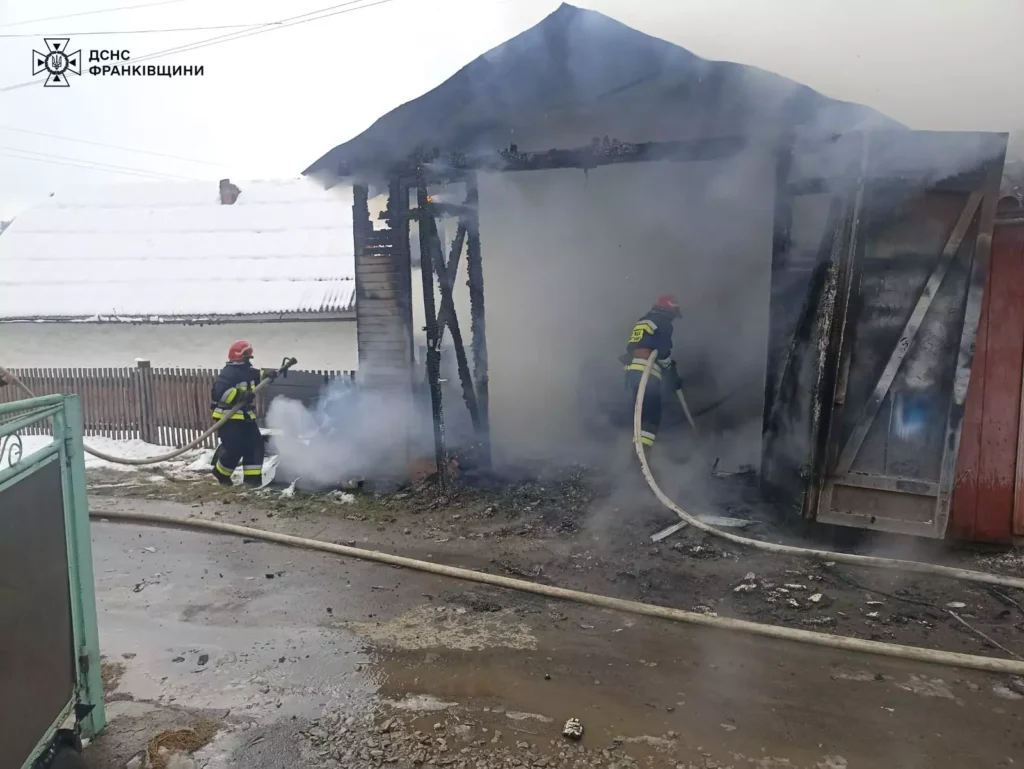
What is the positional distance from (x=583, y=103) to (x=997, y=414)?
4.69 meters

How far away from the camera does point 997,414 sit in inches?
200

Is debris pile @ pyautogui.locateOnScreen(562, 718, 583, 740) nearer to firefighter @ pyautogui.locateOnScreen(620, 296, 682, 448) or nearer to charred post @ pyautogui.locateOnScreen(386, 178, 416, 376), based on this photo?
firefighter @ pyautogui.locateOnScreen(620, 296, 682, 448)

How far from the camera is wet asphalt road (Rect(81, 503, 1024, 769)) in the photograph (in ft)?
9.55

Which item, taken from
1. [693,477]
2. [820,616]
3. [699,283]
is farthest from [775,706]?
[699,283]

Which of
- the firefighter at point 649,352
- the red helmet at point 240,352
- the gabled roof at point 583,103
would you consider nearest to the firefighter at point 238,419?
the red helmet at point 240,352

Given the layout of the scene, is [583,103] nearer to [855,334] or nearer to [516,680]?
[855,334]

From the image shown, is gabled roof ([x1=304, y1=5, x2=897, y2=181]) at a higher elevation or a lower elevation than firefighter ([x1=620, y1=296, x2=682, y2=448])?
higher

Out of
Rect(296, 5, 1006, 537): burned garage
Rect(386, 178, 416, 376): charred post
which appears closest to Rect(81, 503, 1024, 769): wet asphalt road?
Rect(296, 5, 1006, 537): burned garage

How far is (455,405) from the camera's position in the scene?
809 centimetres

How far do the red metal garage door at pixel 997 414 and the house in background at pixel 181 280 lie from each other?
9514 millimetres

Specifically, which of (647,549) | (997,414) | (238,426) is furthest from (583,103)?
(238,426)

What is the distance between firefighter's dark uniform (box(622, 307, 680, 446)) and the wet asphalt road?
9.78 feet

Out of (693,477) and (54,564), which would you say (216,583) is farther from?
(693,477)

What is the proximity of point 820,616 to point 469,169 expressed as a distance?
5.31m
